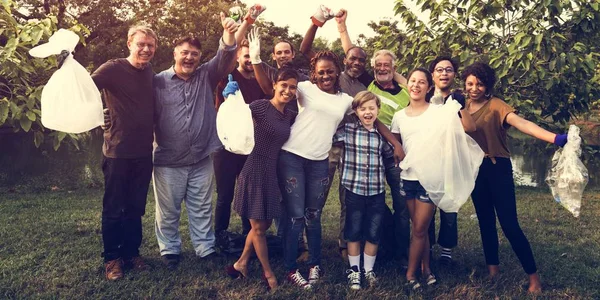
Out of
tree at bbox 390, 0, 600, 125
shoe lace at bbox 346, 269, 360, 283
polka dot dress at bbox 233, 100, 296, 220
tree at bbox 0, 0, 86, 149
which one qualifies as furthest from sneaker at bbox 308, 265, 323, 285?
tree at bbox 390, 0, 600, 125

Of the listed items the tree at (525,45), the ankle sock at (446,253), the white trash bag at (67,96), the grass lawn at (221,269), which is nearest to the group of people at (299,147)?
the grass lawn at (221,269)

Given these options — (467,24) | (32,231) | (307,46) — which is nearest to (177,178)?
(307,46)

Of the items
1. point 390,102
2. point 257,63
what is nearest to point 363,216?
→ point 390,102

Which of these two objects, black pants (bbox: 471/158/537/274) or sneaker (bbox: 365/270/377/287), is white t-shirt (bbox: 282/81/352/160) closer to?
sneaker (bbox: 365/270/377/287)

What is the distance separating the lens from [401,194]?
3.60 m

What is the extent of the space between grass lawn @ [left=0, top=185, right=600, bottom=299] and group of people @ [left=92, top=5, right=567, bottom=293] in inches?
5.2

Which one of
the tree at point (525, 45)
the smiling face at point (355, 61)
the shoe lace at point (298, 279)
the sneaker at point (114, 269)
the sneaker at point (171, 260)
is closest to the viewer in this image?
the shoe lace at point (298, 279)

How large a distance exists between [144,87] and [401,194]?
207 cm

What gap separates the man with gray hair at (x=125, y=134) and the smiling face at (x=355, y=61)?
158cm

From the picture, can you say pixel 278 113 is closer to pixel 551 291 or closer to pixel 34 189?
pixel 551 291

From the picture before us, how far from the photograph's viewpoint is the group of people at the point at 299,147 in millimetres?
3428

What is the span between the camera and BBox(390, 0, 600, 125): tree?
619 cm

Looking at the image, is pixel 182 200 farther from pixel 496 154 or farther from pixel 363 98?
pixel 496 154

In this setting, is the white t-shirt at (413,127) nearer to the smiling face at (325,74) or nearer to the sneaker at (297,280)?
the smiling face at (325,74)
